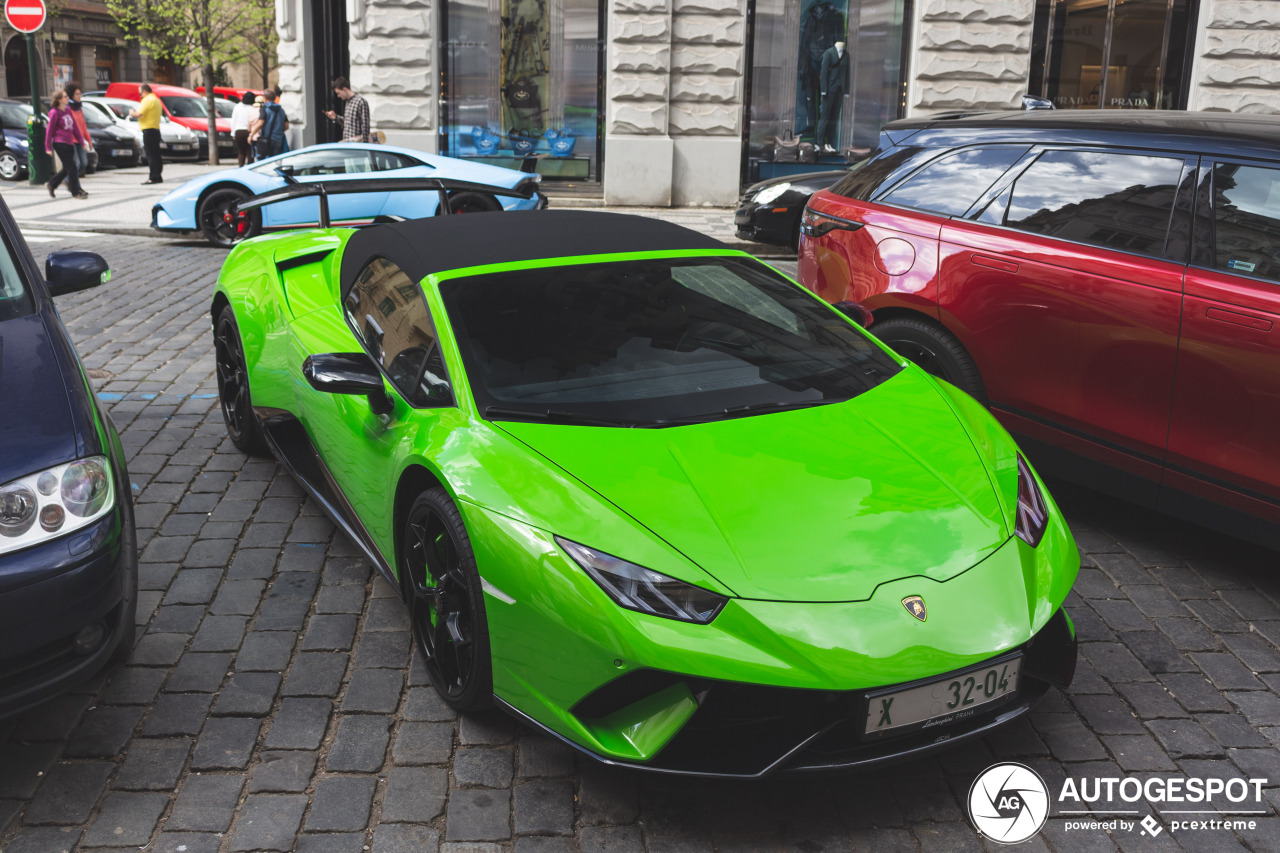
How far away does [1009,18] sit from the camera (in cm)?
1791

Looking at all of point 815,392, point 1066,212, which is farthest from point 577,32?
point 815,392

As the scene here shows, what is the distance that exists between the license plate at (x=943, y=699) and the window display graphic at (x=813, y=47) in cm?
1714

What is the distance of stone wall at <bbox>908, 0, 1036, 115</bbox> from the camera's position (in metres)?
17.9

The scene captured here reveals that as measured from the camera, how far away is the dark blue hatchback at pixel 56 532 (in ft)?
9.67

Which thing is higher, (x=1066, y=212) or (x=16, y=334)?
(x=1066, y=212)

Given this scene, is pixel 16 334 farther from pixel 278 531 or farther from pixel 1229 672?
pixel 1229 672

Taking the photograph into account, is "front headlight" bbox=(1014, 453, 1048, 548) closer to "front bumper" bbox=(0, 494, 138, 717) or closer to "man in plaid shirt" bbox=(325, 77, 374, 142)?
A: "front bumper" bbox=(0, 494, 138, 717)

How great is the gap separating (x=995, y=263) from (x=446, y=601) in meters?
2.91

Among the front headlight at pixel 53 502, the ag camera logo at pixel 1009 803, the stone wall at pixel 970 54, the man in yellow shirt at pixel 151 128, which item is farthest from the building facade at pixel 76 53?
the ag camera logo at pixel 1009 803

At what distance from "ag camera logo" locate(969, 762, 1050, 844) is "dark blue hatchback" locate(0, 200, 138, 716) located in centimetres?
242

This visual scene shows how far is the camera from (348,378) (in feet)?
12.0

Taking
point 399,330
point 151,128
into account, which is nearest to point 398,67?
point 151,128

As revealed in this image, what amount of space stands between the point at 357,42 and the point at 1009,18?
1022cm

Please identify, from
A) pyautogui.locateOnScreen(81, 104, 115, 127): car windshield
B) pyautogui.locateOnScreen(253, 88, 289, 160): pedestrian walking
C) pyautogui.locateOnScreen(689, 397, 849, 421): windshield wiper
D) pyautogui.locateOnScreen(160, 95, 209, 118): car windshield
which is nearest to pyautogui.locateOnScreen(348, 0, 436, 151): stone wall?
pyautogui.locateOnScreen(253, 88, 289, 160): pedestrian walking
